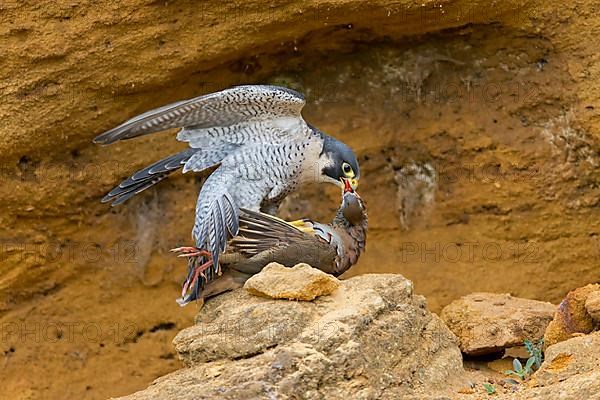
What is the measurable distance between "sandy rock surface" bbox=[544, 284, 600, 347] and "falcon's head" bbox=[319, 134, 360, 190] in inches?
51.1

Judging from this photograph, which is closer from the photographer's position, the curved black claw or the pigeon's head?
the curved black claw

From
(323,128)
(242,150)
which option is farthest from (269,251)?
(323,128)

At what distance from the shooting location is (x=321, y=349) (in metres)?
4.28

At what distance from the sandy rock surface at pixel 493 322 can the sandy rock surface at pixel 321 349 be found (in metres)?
0.32

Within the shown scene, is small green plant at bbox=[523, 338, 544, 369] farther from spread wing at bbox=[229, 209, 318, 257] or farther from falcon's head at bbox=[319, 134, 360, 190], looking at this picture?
falcon's head at bbox=[319, 134, 360, 190]

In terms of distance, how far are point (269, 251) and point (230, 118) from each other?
2.76ft

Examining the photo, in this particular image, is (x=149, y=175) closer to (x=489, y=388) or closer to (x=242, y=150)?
(x=242, y=150)

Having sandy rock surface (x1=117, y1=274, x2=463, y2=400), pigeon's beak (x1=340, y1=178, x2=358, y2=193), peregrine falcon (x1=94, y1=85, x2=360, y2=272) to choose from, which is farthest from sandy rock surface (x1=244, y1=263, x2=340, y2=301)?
pigeon's beak (x1=340, y1=178, x2=358, y2=193)

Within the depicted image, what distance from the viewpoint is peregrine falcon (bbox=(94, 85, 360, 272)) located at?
5.56 metres

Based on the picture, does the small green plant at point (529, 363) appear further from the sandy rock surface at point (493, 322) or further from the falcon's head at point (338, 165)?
the falcon's head at point (338, 165)

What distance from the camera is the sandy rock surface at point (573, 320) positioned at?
495 centimetres

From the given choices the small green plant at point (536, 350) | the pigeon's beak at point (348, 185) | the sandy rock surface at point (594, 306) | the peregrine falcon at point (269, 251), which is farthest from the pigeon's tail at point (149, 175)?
the sandy rock surface at point (594, 306)

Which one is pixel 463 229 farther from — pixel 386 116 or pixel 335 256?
pixel 335 256

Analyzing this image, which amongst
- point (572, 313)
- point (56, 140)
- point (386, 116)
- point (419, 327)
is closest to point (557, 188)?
point (386, 116)
